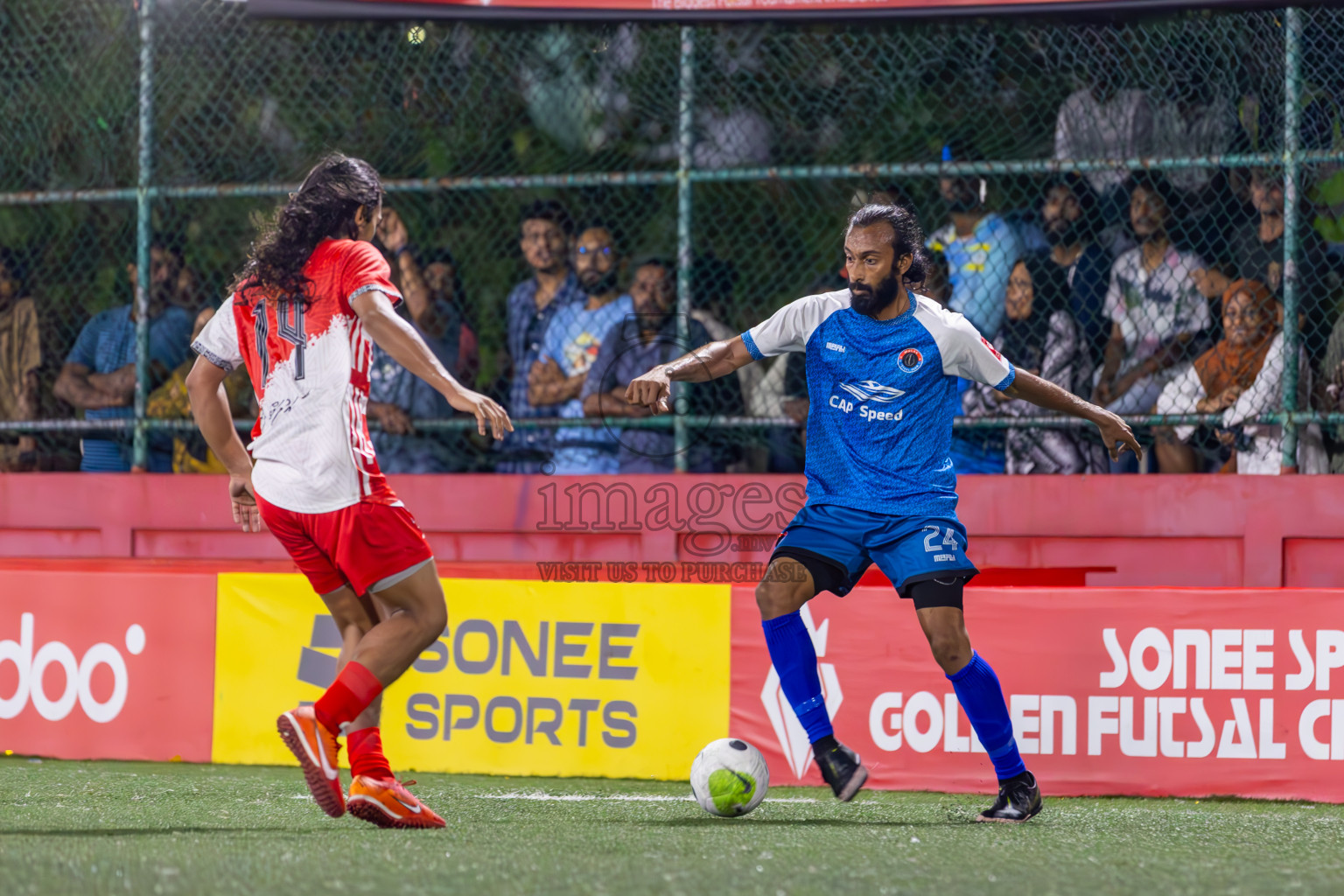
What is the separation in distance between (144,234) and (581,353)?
8.04 feet

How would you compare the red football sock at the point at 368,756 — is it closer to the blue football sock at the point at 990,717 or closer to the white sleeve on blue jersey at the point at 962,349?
A: the blue football sock at the point at 990,717

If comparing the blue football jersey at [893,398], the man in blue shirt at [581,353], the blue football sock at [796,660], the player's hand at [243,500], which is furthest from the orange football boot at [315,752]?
the man in blue shirt at [581,353]

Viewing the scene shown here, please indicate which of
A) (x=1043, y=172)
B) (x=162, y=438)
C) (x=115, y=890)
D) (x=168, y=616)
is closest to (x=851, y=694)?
(x=1043, y=172)

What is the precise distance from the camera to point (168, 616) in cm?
714

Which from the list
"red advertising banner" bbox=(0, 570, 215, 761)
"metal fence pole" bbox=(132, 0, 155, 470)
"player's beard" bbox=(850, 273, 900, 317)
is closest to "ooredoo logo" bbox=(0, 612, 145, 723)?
"red advertising banner" bbox=(0, 570, 215, 761)

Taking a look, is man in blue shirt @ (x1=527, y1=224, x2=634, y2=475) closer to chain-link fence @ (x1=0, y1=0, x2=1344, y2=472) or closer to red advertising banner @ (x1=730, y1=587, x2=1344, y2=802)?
chain-link fence @ (x1=0, y1=0, x2=1344, y2=472)

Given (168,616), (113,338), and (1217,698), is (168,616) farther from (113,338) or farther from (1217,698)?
(1217,698)

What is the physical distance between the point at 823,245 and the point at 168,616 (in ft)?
12.1

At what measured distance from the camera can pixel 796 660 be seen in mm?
5109

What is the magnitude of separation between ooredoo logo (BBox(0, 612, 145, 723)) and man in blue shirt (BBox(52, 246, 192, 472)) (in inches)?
56.4

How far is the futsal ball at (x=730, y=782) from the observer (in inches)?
196

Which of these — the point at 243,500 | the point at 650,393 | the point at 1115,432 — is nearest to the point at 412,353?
the point at 650,393

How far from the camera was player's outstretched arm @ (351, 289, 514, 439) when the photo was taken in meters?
4.32

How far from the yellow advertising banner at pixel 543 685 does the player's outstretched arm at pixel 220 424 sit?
1.71m
